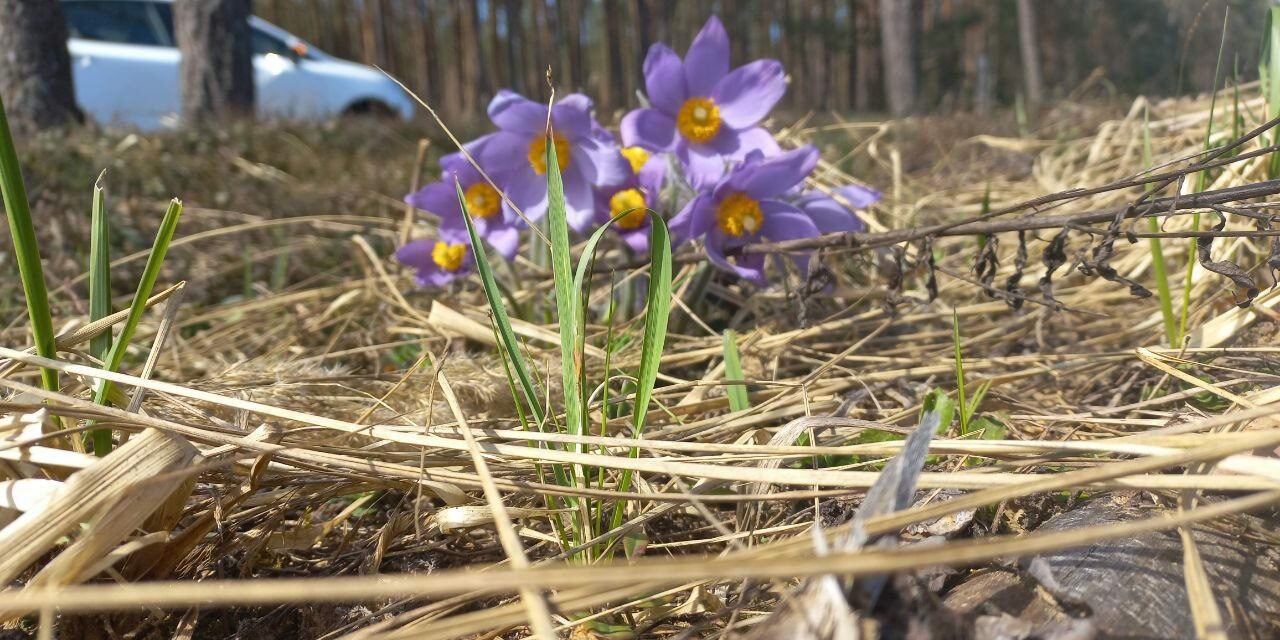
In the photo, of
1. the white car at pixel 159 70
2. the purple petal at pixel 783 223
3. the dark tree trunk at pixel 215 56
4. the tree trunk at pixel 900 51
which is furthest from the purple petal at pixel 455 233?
the tree trunk at pixel 900 51

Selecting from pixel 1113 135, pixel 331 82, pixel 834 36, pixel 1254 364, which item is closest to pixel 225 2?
pixel 331 82

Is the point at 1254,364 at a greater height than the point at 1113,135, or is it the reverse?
the point at 1113,135

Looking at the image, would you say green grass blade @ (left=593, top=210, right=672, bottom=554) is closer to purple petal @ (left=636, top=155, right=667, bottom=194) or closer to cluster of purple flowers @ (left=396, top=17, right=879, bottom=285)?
cluster of purple flowers @ (left=396, top=17, right=879, bottom=285)

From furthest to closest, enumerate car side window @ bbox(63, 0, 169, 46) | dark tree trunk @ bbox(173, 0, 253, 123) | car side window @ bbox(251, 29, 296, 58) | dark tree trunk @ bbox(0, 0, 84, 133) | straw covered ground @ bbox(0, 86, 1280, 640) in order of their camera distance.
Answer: car side window @ bbox(251, 29, 296, 58)
car side window @ bbox(63, 0, 169, 46)
dark tree trunk @ bbox(173, 0, 253, 123)
dark tree trunk @ bbox(0, 0, 84, 133)
straw covered ground @ bbox(0, 86, 1280, 640)

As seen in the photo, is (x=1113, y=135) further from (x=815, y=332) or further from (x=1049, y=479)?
(x=1049, y=479)

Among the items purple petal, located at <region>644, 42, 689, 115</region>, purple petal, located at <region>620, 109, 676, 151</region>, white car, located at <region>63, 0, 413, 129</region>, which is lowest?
purple petal, located at <region>620, 109, 676, 151</region>

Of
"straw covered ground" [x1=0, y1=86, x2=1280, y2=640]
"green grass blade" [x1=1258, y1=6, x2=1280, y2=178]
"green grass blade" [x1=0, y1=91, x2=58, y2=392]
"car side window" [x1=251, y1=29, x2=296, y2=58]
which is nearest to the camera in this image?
"straw covered ground" [x1=0, y1=86, x2=1280, y2=640]

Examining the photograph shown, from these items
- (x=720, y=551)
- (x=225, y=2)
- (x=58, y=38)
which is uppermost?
(x=225, y=2)

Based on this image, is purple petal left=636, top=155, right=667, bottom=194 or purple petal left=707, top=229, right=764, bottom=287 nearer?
purple petal left=707, top=229, right=764, bottom=287

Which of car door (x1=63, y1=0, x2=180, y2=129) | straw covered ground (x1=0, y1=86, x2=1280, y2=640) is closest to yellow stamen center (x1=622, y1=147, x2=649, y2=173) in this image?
straw covered ground (x1=0, y1=86, x2=1280, y2=640)
